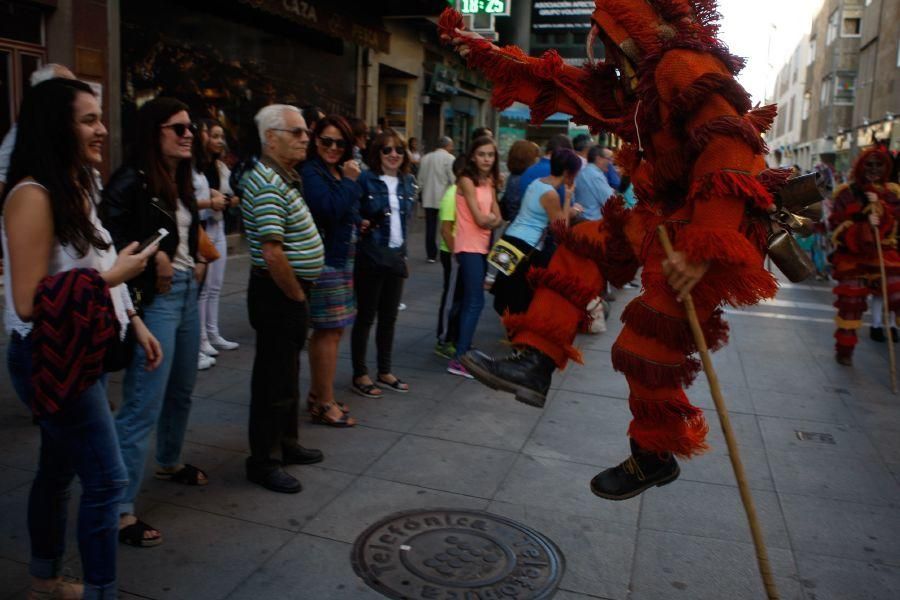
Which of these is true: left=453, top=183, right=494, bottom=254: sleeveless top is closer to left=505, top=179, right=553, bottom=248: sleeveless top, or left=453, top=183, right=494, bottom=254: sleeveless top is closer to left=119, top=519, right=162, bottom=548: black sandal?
left=505, top=179, right=553, bottom=248: sleeveless top

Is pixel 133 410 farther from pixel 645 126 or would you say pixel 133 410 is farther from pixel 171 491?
pixel 645 126

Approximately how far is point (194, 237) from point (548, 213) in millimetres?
3181

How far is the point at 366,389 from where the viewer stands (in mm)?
5988

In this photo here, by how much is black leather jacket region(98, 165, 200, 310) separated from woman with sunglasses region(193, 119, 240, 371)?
2725 millimetres

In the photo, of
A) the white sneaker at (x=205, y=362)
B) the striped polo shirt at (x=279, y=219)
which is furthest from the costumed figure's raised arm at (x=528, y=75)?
the white sneaker at (x=205, y=362)

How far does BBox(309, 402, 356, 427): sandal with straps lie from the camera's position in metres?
5.23

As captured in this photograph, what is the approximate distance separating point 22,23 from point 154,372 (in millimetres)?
6645

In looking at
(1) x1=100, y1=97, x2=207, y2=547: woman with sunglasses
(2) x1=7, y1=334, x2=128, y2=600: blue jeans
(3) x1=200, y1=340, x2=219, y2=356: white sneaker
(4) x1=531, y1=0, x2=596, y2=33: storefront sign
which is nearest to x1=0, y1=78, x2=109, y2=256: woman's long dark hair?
(2) x1=7, y1=334, x2=128, y2=600: blue jeans

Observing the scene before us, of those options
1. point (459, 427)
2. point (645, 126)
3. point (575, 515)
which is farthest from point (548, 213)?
point (645, 126)

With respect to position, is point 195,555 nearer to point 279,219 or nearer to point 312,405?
point 279,219

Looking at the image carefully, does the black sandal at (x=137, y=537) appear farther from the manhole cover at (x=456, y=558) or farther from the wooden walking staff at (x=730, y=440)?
the wooden walking staff at (x=730, y=440)

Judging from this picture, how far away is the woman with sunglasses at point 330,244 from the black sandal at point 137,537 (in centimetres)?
176

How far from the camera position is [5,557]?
335 cm

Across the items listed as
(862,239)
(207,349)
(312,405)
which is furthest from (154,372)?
(862,239)
